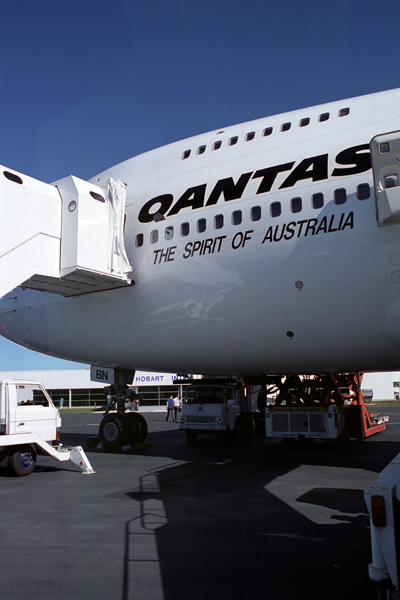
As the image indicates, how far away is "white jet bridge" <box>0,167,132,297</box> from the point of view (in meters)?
11.5

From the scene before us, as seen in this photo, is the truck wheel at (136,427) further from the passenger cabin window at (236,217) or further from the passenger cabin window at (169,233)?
the passenger cabin window at (236,217)

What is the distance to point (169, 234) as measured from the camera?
12.5m

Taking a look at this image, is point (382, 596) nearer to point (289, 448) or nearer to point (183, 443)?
point (289, 448)

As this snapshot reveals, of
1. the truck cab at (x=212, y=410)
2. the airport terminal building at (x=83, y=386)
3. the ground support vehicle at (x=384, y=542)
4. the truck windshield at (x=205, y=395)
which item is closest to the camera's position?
the ground support vehicle at (x=384, y=542)

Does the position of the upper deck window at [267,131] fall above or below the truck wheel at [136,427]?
above

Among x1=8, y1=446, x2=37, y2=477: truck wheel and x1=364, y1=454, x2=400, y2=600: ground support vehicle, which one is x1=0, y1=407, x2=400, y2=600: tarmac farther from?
x1=364, y1=454, x2=400, y2=600: ground support vehicle

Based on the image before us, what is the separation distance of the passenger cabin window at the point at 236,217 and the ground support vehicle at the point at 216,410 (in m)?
9.91

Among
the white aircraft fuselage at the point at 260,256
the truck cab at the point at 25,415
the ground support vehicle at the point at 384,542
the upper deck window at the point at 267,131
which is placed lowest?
the ground support vehicle at the point at 384,542

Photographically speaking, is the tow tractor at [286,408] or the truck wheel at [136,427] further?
the truck wheel at [136,427]

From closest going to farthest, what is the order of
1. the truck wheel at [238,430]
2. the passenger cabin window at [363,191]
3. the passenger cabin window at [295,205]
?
the passenger cabin window at [363,191]
the passenger cabin window at [295,205]
the truck wheel at [238,430]

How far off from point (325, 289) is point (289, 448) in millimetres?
7984

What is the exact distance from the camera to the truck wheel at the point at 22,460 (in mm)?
11445

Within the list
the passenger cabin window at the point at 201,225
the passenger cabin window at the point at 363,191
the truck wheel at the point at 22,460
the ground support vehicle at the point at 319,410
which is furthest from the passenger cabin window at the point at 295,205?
the truck wheel at the point at 22,460

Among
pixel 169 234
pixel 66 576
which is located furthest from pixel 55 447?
pixel 66 576
